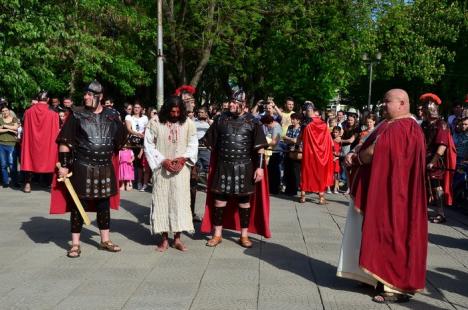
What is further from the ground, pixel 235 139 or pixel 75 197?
Result: pixel 235 139

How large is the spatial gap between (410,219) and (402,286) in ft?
1.83

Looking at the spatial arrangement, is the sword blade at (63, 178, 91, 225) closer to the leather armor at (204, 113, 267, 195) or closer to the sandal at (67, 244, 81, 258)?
the sandal at (67, 244, 81, 258)

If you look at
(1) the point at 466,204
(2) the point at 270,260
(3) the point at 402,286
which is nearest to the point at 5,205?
(2) the point at 270,260

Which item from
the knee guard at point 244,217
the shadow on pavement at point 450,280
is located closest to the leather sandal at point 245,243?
the knee guard at point 244,217

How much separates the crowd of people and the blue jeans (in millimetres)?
28

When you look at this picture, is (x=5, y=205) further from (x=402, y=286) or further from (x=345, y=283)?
(x=402, y=286)

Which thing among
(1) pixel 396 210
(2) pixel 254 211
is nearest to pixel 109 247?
(2) pixel 254 211

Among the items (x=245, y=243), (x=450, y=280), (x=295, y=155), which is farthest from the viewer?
(x=295, y=155)

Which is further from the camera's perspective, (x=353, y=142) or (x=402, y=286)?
(x=353, y=142)

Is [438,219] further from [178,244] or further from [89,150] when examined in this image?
[89,150]

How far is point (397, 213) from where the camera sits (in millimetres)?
4969

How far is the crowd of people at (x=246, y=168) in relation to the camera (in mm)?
4977

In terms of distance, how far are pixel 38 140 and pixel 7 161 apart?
3.39ft

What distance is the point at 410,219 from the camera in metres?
4.96
